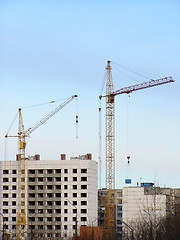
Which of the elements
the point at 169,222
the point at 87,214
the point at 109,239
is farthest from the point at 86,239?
the point at 87,214

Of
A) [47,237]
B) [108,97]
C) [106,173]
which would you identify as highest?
[108,97]

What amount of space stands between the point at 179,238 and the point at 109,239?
46355 mm

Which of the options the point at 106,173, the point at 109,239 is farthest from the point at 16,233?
the point at 109,239

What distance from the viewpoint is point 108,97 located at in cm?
19712

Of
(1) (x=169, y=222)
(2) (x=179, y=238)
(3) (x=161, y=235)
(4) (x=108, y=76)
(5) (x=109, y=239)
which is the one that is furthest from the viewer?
(4) (x=108, y=76)

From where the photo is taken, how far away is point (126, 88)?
19800 centimetres

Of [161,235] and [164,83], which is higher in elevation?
[164,83]

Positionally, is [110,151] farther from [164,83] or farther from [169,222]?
[169,222]

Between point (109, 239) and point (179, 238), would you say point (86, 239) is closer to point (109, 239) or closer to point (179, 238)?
point (109, 239)

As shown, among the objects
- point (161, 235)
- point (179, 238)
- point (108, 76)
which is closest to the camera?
point (179, 238)

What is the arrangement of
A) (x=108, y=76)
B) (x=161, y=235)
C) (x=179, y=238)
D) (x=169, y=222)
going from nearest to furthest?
(x=179, y=238)
(x=161, y=235)
(x=169, y=222)
(x=108, y=76)

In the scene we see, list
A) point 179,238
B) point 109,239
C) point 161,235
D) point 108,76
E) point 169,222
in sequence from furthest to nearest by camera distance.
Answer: point 108,76, point 109,239, point 169,222, point 161,235, point 179,238

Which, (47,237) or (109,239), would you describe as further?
(47,237)

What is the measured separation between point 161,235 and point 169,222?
25.4ft
